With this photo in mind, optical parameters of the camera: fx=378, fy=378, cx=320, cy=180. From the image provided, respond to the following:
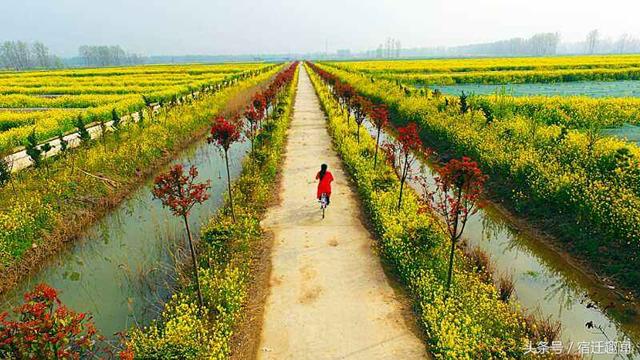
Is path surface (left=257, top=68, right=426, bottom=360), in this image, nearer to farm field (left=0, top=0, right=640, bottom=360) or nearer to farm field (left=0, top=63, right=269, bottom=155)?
farm field (left=0, top=0, right=640, bottom=360)

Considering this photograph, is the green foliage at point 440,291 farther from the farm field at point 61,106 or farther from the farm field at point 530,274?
the farm field at point 61,106

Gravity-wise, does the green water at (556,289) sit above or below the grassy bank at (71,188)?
below

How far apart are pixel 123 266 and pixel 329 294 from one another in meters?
4.99

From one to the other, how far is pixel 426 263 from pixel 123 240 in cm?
775

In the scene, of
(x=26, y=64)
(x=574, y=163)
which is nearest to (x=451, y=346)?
(x=574, y=163)

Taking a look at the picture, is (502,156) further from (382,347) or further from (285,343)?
(285,343)

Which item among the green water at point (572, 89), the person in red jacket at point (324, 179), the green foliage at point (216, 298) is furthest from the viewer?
the green water at point (572, 89)

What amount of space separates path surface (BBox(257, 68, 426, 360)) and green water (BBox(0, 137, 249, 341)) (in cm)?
238

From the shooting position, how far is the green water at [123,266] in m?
7.30

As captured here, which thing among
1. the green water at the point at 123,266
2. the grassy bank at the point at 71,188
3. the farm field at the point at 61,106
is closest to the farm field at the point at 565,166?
the green water at the point at 123,266

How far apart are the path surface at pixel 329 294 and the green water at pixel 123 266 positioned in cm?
238

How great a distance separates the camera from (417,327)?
621 cm

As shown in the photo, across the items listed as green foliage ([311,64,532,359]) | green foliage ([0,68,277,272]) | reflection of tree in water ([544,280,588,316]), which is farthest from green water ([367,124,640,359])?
green foliage ([0,68,277,272])

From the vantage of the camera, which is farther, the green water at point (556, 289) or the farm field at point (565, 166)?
the farm field at point (565, 166)
